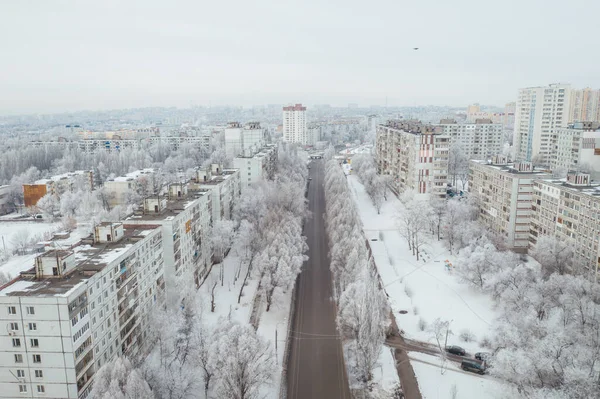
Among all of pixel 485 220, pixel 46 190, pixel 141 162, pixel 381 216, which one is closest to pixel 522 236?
pixel 485 220

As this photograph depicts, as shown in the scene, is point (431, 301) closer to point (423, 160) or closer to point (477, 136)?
point (423, 160)

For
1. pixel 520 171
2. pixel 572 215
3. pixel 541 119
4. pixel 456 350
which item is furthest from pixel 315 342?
pixel 541 119

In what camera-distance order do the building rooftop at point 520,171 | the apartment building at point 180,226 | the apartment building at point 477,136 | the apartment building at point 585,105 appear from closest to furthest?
the apartment building at point 180,226 → the building rooftop at point 520,171 → the apartment building at point 477,136 → the apartment building at point 585,105

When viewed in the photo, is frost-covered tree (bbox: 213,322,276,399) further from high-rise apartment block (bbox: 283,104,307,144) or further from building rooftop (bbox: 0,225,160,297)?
high-rise apartment block (bbox: 283,104,307,144)

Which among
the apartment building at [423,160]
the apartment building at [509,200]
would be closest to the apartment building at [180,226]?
the apartment building at [423,160]

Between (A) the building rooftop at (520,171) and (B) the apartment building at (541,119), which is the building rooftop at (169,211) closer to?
(A) the building rooftop at (520,171)
